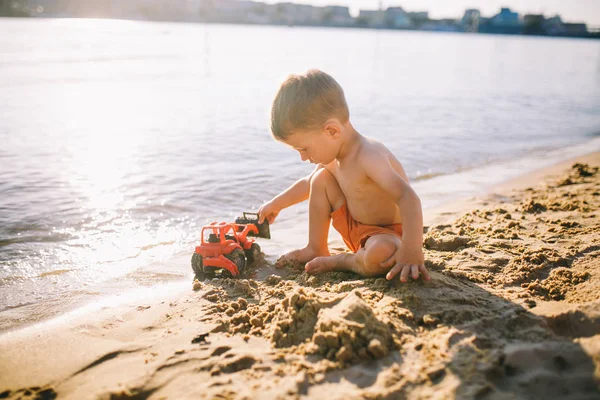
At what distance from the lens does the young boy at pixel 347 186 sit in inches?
99.1

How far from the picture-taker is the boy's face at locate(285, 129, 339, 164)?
265 cm

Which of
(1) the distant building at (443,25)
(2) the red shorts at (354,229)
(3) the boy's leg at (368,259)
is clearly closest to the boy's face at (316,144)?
(2) the red shorts at (354,229)

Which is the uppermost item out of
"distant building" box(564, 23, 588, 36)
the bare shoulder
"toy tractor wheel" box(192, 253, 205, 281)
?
"distant building" box(564, 23, 588, 36)

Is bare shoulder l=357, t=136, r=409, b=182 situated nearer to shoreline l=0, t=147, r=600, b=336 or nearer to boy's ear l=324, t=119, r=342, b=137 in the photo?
boy's ear l=324, t=119, r=342, b=137

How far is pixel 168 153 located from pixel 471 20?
443 feet

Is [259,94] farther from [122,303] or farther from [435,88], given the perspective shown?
[122,303]

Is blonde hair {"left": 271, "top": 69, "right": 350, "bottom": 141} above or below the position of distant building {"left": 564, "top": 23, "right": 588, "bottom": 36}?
below

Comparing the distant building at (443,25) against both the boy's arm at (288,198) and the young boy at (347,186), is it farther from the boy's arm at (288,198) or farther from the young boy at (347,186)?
the young boy at (347,186)

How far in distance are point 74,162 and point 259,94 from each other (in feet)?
23.4

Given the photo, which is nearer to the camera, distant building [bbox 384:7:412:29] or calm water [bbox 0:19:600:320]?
calm water [bbox 0:19:600:320]

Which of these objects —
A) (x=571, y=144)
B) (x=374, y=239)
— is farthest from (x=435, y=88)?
(x=374, y=239)

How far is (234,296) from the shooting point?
265cm

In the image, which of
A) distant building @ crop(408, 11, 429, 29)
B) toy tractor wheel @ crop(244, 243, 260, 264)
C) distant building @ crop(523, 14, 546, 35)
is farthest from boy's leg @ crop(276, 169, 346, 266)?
distant building @ crop(408, 11, 429, 29)

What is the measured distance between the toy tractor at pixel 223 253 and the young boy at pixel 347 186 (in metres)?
0.36
